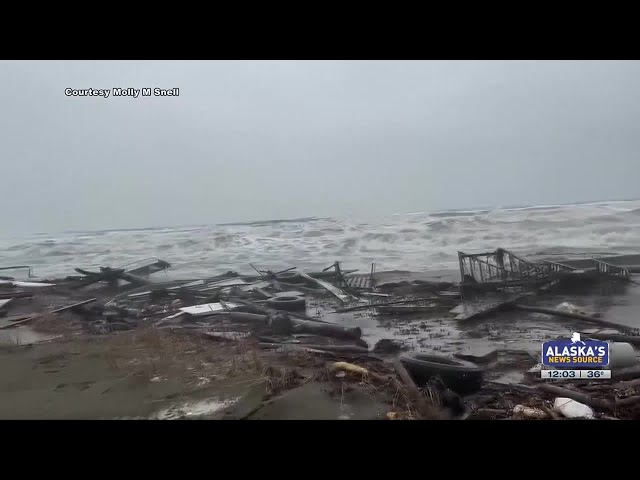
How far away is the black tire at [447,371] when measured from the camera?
245 cm

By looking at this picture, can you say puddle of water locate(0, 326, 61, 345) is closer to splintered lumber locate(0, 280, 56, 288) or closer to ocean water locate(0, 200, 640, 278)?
splintered lumber locate(0, 280, 56, 288)

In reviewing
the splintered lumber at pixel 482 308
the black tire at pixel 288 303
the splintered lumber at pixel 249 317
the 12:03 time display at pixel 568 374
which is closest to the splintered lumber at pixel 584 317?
the splintered lumber at pixel 482 308

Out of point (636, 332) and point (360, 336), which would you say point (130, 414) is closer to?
point (360, 336)

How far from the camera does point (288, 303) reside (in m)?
2.79

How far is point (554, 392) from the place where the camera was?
7.94 feet

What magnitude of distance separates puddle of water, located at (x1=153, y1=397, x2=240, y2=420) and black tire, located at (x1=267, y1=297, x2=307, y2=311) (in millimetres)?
736

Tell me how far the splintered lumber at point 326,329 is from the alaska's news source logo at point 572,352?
1.35 m

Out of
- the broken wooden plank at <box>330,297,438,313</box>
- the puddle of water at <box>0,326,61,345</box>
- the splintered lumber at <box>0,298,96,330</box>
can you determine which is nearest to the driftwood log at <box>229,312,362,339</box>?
the broken wooden plank at <box>330,297,438,313</box>

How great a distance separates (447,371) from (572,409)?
0.82 meters

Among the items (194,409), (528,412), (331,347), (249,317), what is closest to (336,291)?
(331,347)

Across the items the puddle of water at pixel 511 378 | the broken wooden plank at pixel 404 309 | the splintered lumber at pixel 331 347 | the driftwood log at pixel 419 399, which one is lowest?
the driftwood log at pixel 419 399

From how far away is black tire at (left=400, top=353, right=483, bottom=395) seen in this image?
8.03ft

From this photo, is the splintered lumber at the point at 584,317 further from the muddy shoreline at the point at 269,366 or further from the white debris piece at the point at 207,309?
the white debris piece at the point at 207,309
